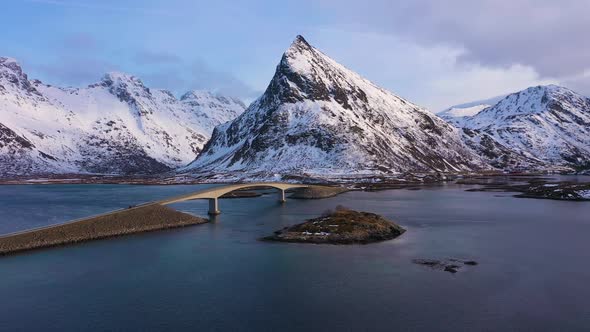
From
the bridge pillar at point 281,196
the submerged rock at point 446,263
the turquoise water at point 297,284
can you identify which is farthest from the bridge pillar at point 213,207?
the submerged rock at point 446,263

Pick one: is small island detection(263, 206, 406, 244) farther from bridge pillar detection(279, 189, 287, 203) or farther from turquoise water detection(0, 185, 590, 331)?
bridge pillar detection(279, 189, 287, 203)

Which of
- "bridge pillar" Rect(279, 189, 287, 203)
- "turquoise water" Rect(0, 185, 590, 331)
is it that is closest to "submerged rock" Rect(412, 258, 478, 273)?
"turquoise water" Rect(0, 185, 590, 331)

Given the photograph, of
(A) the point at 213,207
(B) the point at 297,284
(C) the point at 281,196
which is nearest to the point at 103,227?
(A) the point at 213,207

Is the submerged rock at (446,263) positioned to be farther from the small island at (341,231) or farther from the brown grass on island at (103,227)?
the brown grass on island at (103,227)

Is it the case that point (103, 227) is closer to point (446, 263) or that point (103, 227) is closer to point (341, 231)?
point (341, 231)

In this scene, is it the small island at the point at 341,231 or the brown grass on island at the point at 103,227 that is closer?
the brown grass on island at the point at 103,227

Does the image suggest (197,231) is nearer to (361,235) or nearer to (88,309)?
(361,235)
